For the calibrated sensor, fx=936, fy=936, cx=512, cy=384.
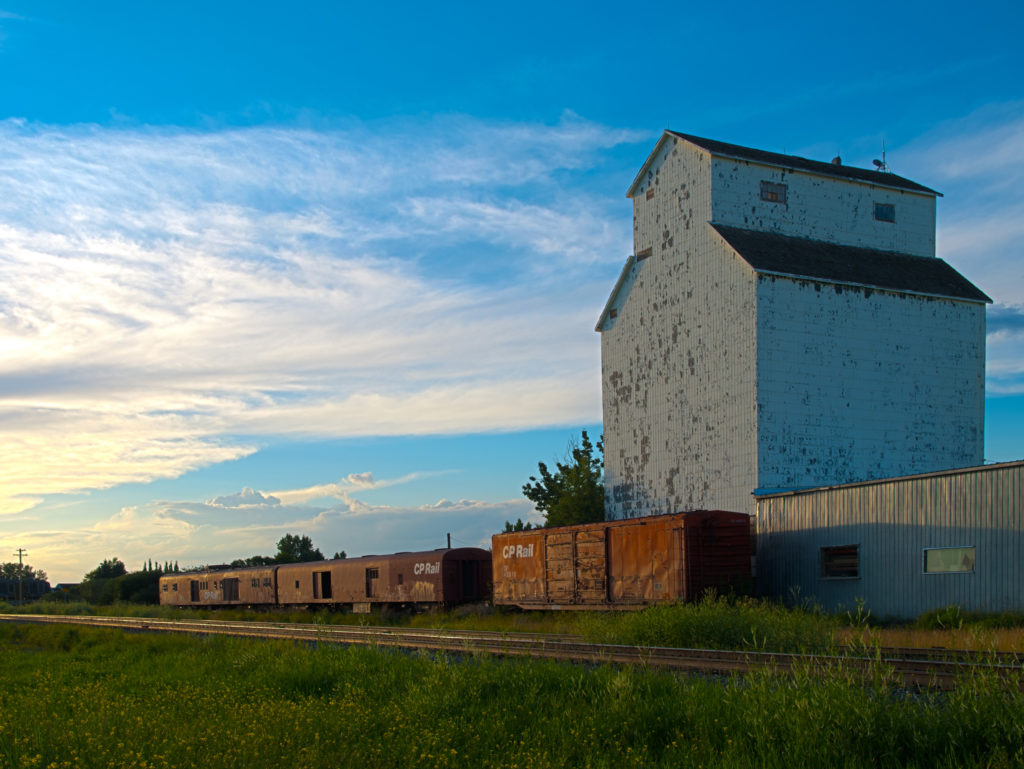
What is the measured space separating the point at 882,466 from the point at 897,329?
18.9 feet

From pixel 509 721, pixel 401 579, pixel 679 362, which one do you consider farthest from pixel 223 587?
pixel 509 721

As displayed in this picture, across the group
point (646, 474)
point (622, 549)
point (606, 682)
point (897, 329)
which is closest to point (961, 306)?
point (897, 329)

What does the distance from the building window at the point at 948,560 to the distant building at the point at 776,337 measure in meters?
9.51

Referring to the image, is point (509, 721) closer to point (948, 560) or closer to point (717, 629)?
point (717, 629)

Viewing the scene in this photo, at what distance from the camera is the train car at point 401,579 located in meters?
35.7

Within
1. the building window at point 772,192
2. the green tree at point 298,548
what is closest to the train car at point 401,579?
the building window at point 772,192

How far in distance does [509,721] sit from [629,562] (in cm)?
1904

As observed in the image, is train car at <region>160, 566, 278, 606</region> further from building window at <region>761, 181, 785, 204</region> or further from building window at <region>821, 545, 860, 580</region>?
building window at <region>761, 181, 785, 204</region>

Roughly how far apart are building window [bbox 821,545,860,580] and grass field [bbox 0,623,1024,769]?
17.4m

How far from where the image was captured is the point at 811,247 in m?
39.9

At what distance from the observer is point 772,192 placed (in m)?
40.9

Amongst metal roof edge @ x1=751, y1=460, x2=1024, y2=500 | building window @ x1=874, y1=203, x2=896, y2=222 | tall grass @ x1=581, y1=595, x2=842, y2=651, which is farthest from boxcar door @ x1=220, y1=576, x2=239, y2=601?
building window @ x1=874, y1=203, x2=896, y2=222

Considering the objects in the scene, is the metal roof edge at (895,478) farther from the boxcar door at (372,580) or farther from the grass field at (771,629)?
the boxcar door at (372,580)

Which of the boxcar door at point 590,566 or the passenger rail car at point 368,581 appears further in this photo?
the passenger rail car at point 368,581
